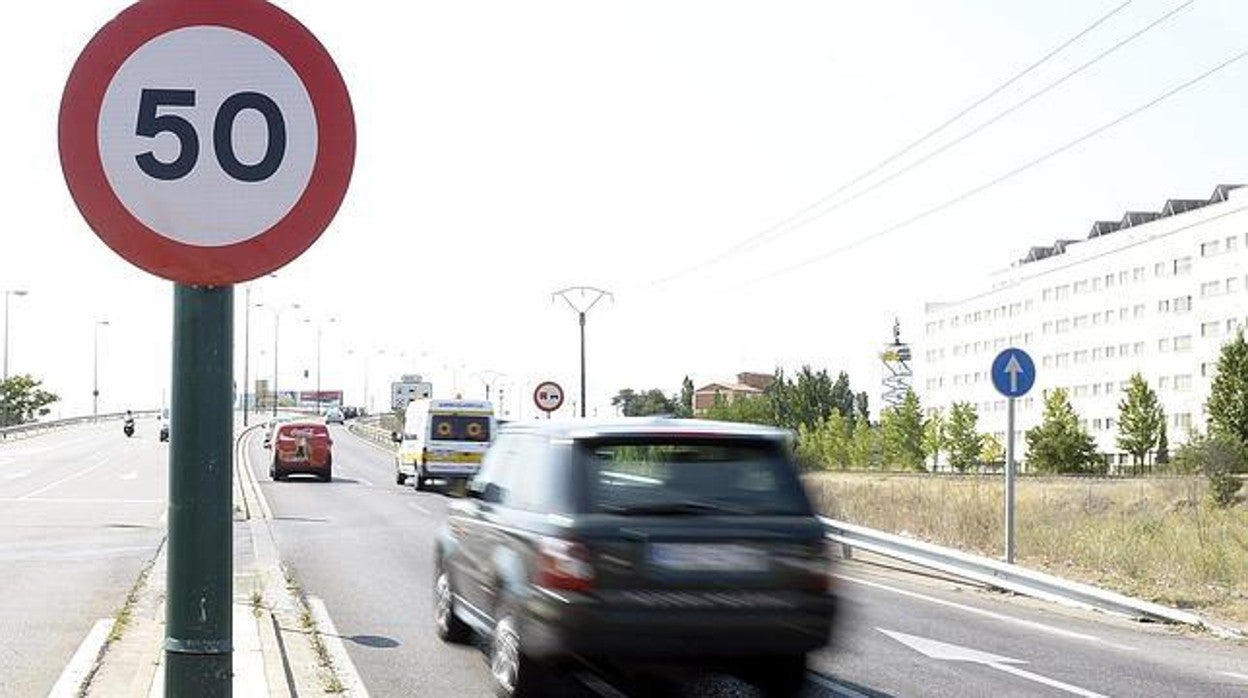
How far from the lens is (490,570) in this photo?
29.5 ft

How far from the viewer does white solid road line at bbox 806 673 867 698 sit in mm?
9016

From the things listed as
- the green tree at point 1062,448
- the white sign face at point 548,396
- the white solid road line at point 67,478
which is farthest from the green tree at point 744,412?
the white sign face at point 548,396

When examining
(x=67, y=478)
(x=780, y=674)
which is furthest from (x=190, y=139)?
(x=67, y=478)

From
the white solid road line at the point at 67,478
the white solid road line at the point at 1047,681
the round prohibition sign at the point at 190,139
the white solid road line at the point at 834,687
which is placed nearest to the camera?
the round prohibition sign at the point at 190,139

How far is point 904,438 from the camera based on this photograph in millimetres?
116000

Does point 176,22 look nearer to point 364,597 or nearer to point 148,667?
point 148,667

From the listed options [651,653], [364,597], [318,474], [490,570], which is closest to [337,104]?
[651,653]

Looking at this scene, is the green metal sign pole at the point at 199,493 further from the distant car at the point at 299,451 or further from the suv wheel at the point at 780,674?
the distant car at the point at 299,451

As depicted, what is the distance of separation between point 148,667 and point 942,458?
128m

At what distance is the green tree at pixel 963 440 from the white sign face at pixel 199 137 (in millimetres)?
109101

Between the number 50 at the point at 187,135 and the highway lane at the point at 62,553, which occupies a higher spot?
the number 50 at the point at 187,135

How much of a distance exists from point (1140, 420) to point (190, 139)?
3886 inches

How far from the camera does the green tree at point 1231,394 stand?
83188 millimetres

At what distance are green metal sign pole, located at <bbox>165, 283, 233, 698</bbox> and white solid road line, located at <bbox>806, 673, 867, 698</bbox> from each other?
6.67 meters
